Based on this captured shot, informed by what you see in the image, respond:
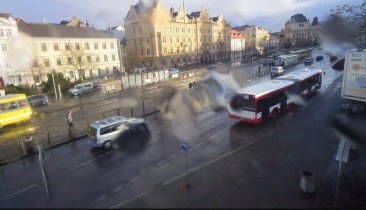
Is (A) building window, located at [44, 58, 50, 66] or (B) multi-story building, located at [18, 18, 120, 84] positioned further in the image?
(A) building window, located at [44, 58, 50, 66]

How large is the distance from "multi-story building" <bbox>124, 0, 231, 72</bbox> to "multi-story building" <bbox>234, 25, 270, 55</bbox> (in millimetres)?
20740

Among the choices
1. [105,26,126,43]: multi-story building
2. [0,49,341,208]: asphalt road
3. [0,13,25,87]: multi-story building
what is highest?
[105,26,126,43]: multi-story building

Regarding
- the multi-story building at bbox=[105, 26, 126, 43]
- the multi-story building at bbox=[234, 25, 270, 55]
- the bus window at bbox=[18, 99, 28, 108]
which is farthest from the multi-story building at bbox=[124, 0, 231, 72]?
the bus window at bbox=[18, 99, 28, 108]

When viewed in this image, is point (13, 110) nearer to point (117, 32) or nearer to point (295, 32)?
point (117, 32)

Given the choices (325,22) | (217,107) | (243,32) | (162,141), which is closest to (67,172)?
(162,141)

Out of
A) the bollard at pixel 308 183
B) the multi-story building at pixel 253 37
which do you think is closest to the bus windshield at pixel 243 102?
the bollard at pixel 308 183

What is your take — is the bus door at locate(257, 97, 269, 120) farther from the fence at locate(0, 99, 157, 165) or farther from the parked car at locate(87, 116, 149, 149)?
the fence at locate(0, 99, 157, 165)

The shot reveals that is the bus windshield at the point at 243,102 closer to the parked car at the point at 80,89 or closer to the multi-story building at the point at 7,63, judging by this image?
the parked car at the point at 80,89

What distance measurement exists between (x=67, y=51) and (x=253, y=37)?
76.2 m

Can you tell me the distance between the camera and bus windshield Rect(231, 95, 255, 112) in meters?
13.7

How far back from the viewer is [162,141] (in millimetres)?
12641

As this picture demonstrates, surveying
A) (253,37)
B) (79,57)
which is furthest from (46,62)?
(253,37)

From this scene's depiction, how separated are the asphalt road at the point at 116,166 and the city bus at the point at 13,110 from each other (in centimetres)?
880

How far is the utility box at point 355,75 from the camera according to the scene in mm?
12156
